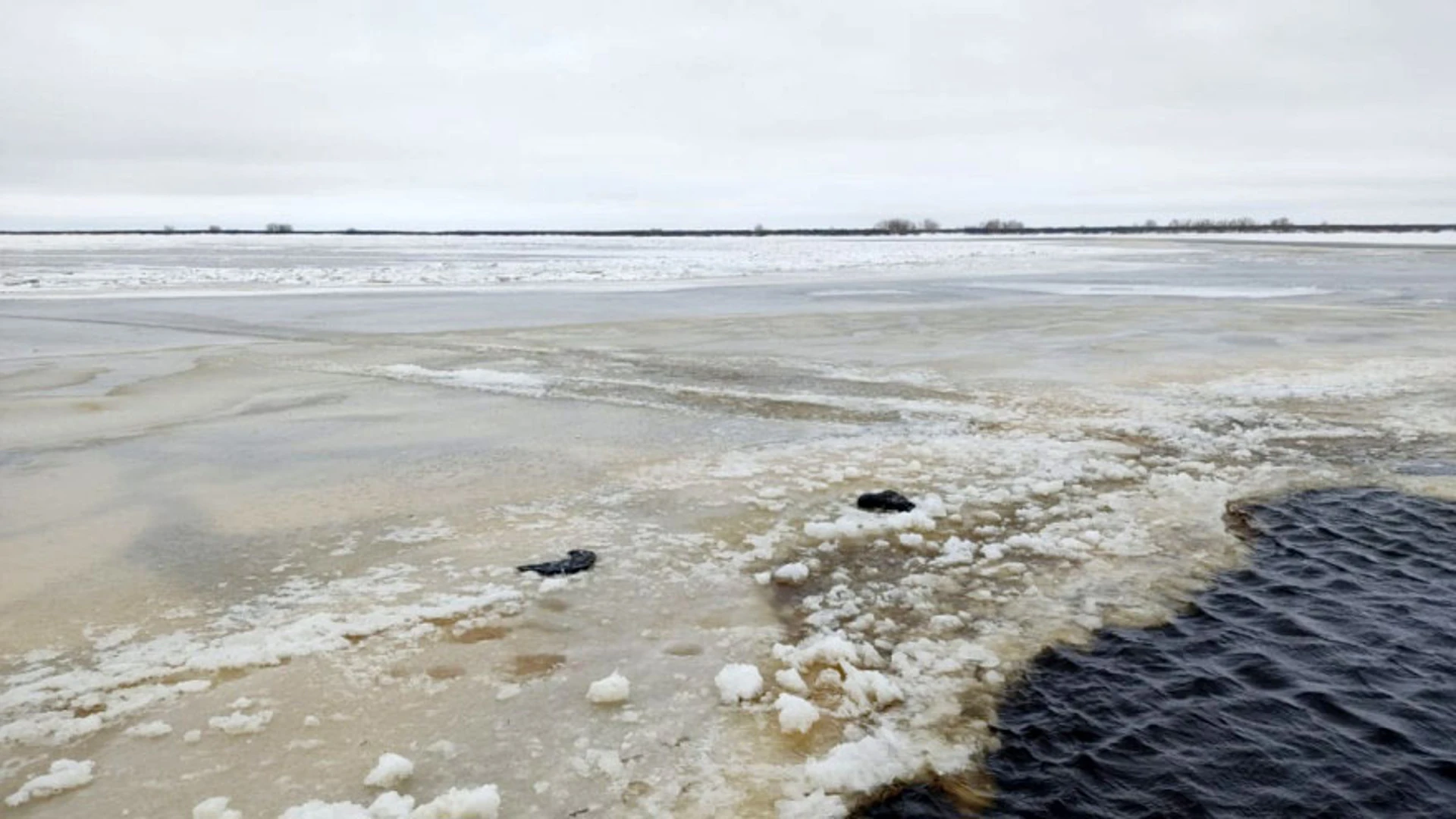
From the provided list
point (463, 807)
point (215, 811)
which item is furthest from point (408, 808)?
point (215, 811)

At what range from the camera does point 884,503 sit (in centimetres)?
628

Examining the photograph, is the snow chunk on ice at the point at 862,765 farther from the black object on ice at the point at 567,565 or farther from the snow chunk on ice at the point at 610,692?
the black object on ice at the point at 567,565

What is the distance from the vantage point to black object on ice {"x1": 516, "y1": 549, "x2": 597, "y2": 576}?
5.19 m

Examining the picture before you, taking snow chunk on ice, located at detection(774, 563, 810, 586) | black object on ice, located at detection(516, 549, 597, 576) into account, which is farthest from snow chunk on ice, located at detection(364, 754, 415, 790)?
snow chunk on ice, located at detection(774, 563, 810, 586)

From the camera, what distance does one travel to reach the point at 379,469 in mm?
7297

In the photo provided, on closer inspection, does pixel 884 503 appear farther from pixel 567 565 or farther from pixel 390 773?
pixel 390 773

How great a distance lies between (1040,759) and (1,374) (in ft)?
42.4

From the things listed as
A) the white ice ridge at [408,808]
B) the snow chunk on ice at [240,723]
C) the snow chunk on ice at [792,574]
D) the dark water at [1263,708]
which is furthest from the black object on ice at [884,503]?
the snow chunk on ice at [240,723]

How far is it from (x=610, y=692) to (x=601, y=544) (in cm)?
187

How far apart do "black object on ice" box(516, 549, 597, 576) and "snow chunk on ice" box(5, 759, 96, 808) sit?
223cm

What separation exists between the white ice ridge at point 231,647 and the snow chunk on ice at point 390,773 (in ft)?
2.22

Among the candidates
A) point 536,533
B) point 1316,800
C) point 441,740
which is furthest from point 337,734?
point 1316,800

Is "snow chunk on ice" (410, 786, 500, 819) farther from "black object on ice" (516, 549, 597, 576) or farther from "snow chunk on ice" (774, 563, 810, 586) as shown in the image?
"snow chunk on ice" (774, 563, 810, 586)

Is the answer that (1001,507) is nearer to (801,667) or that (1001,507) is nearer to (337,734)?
(801,667)
